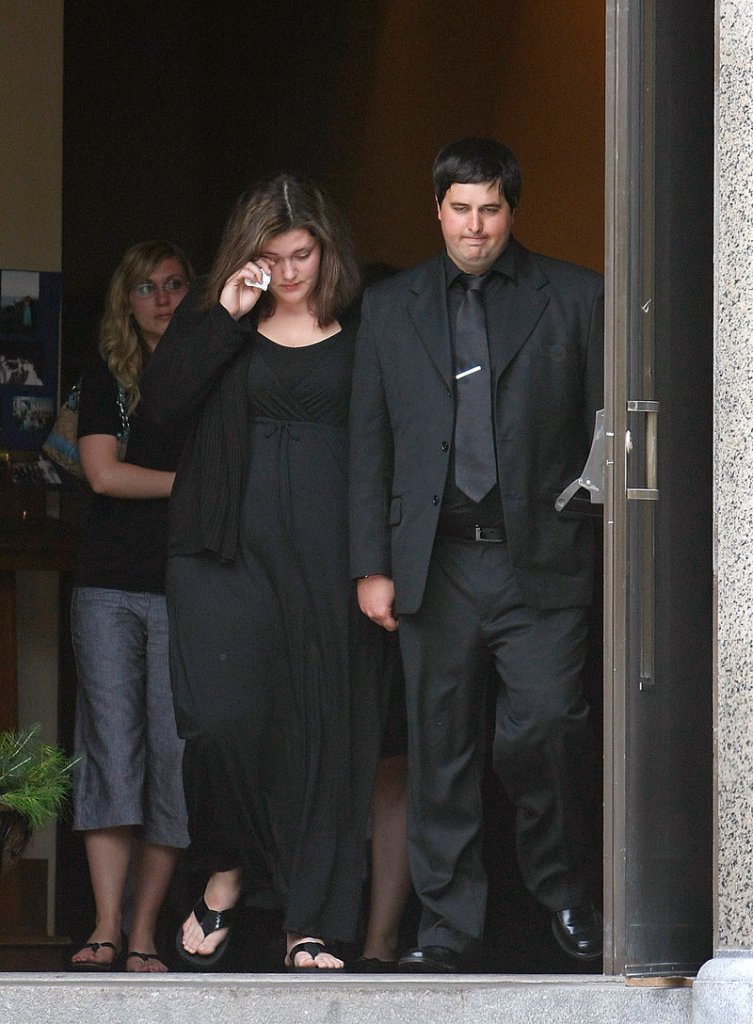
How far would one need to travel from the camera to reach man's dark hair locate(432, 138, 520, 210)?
4.14 meters

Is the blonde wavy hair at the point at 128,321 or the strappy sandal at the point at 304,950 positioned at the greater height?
the blonde wavy hair at the point at 128,321

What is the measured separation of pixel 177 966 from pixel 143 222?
6725 mm

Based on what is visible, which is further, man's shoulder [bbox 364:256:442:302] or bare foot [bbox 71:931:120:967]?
bare foot [bbox 71:931:120:967]

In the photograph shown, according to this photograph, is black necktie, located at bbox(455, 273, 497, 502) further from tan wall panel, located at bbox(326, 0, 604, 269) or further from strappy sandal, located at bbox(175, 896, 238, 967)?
tan wall panel, located at bbox(326, 0, 604, 269)

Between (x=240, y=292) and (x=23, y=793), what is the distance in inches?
48.9

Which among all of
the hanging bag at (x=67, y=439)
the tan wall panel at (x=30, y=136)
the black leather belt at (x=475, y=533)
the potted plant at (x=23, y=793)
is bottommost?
the potted plant at (x=23, y=793)

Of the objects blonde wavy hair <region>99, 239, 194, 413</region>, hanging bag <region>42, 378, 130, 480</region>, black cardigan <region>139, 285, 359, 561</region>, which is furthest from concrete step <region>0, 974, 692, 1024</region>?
hanging bag <region>42, 378, 130, 480</region>

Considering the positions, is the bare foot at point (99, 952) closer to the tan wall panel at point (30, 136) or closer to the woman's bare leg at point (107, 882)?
the woman's bare leg at point (107, 882)

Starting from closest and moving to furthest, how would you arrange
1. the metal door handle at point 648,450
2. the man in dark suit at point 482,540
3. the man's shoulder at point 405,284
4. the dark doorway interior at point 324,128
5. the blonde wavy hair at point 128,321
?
the metal door handle at point 648,450 → the man in dark suit at point 482,540 → the man's shoulder at point 405,284 → the blonde wavy hair at point 128,321 → the dark doorway interior at point 324,128

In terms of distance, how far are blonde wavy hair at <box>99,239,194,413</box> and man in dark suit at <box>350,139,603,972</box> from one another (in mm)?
954

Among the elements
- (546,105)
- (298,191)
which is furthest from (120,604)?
(546,105)

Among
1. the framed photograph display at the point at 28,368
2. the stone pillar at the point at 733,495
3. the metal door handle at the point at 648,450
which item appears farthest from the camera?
the framed photograph display at the point at 28,368

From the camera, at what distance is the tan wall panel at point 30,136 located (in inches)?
243

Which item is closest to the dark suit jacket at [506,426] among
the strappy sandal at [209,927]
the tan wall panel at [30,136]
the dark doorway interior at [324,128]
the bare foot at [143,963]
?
the dark doorway interior at [324,128]
